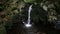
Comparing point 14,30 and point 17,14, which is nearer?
point 14,30

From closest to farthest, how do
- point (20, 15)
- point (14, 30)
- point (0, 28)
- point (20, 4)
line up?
1. point (0, 28)
2. point (14, 30)
3. point (20, 15)
4. point (20, 4)

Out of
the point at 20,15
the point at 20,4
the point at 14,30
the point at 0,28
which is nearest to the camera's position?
the point at 0,28

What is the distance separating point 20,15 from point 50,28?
4.83 feet

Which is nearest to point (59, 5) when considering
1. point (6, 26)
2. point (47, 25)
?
point (47, 25)

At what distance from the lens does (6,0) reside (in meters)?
7.18

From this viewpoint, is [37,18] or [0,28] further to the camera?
[37,18]

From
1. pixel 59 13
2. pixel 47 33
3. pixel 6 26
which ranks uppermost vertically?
pixel 59 13

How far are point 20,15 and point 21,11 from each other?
26 cm

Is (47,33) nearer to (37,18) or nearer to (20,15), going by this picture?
(37,18)

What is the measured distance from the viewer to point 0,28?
5086 millimetres

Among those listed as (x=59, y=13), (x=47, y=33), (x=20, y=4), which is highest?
(x=20, y=4)

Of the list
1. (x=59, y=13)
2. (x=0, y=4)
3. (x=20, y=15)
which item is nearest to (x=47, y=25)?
(x=59, y=13)

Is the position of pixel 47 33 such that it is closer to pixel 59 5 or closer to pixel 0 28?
pixel 59 5

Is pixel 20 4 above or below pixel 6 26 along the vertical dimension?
above
